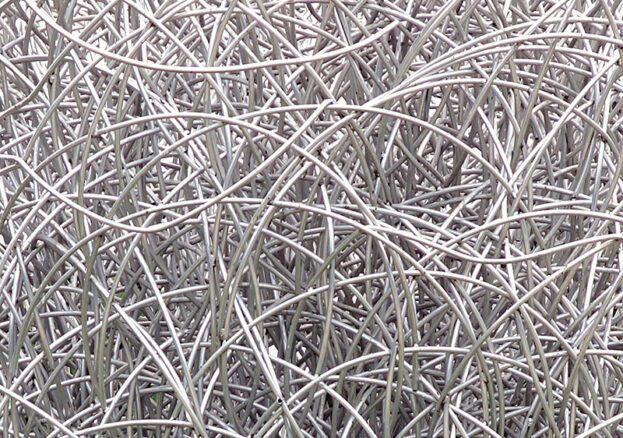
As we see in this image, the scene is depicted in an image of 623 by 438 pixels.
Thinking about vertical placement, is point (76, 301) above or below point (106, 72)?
below

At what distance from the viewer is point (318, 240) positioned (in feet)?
2.27

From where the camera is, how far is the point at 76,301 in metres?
0.79

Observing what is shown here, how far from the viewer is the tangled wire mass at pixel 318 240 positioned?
56cm

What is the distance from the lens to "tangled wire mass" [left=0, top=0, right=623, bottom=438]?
21.9 inches

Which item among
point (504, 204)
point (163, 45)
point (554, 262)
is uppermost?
point (163, 45)

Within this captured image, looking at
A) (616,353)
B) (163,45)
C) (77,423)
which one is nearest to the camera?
(616,353)

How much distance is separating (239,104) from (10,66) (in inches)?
7.6

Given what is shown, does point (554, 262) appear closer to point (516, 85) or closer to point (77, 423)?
point (516, 85)

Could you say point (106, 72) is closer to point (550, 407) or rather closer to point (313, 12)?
point (313, 12)

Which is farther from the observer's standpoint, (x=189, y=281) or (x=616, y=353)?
(x=189, y=281)

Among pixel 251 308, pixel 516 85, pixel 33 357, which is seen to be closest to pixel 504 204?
pixel 516 85

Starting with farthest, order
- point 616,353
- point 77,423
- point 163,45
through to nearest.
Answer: point 163,45, point 77,423, point 616,353

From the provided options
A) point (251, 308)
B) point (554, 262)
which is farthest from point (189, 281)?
point (554, 262)

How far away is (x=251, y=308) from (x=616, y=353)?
0.27 m
